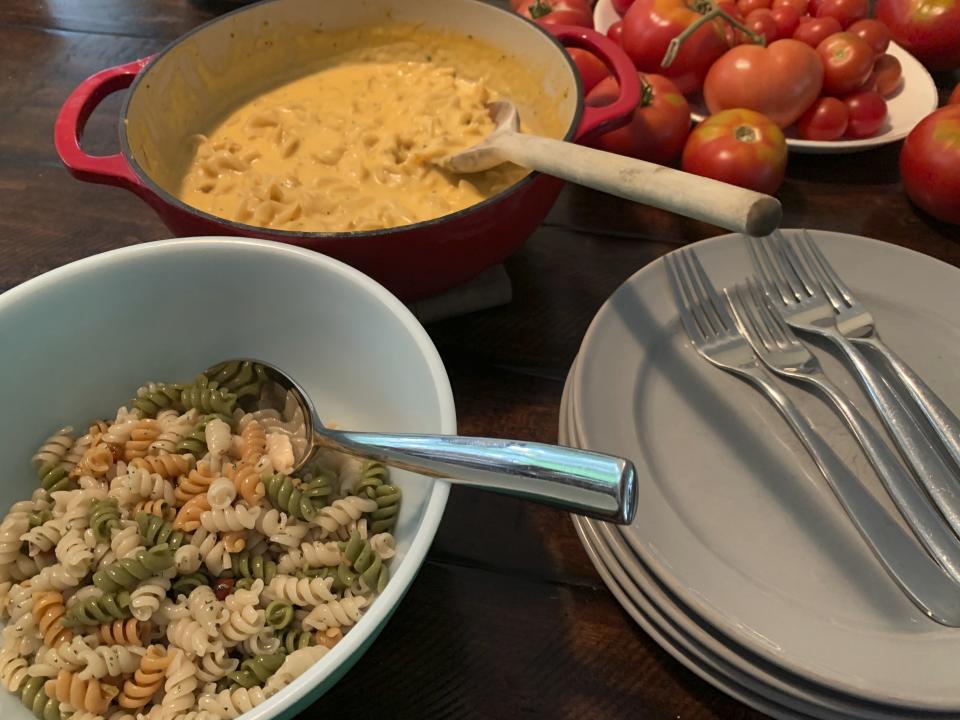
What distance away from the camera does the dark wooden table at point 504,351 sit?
80 cm

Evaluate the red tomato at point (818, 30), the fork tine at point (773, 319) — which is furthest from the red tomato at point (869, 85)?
the fork tine at point (773, 319)

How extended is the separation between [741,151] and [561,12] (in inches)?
24.4

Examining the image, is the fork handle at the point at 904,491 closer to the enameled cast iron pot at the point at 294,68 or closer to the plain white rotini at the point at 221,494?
the enameled cast iron pot at the point at 294,68

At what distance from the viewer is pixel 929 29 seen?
1642mm

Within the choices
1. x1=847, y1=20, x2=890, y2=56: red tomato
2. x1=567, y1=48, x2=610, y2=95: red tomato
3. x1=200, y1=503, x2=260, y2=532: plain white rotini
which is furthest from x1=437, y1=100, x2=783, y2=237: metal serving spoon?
x1=847, y1=20, x2=890, y2=56: red tomato

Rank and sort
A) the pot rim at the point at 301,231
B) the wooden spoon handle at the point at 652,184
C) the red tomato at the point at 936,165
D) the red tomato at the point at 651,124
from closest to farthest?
the wooden spoon handle at the point at 652,184
the pot rim at the point at 301,231
the red tomato at the point at 936,165
the red tomato at the point at 651,124

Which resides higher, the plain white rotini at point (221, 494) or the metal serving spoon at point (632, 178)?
the metal serving spoon at point (632, 178)

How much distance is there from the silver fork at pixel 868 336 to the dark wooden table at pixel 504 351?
11.0 inches

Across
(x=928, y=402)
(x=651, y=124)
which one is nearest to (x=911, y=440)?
(x=928, y=402)

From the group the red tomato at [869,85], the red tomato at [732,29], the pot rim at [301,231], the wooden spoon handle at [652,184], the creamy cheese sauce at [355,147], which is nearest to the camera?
the wooden spoon handle at [652,184]

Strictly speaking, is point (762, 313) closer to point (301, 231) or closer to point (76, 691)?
point (301, 231)

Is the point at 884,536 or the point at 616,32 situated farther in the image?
the point at 616,32

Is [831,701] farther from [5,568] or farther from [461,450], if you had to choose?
[5,568]

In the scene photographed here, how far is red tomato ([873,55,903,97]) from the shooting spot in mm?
1558
